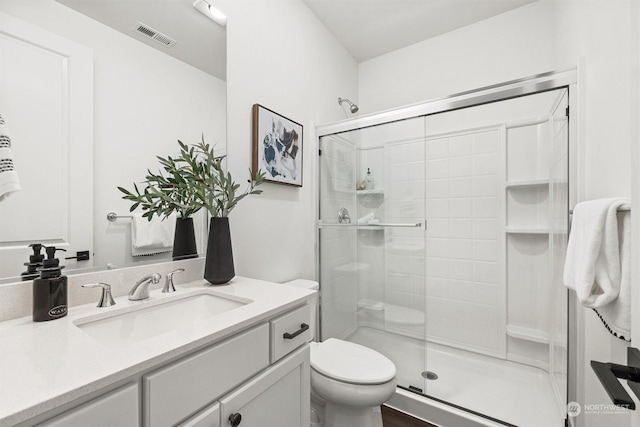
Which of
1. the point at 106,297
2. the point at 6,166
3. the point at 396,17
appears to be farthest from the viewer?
the point at 396,17

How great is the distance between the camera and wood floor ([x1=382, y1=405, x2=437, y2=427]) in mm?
1535

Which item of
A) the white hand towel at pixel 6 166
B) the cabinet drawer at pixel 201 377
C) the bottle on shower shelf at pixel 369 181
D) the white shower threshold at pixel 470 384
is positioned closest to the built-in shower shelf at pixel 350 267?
the white shower threshold at pixel 470 384

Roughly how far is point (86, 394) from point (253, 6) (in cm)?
181

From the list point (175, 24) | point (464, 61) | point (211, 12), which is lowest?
point (175, 24)

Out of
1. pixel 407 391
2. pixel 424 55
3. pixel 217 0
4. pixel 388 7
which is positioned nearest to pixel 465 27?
pixel 424 55

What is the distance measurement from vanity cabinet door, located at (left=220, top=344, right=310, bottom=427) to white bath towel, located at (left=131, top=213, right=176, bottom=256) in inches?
25.6

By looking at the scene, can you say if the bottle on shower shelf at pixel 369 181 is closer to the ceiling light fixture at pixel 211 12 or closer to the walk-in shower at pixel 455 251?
the walk-in shower at pixel 455 251

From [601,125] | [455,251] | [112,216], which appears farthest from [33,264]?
[455,251]

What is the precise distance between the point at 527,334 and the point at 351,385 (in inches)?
59.5

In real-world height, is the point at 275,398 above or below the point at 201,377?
below

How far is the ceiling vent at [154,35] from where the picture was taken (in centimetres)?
108

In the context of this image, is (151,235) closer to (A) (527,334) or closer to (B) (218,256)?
(B) (218,256)

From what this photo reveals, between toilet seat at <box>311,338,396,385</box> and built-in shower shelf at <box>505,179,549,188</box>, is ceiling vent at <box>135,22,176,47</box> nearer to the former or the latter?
toilet seat at <box>311,338,396,385</box>

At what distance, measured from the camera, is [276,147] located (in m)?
1.69
